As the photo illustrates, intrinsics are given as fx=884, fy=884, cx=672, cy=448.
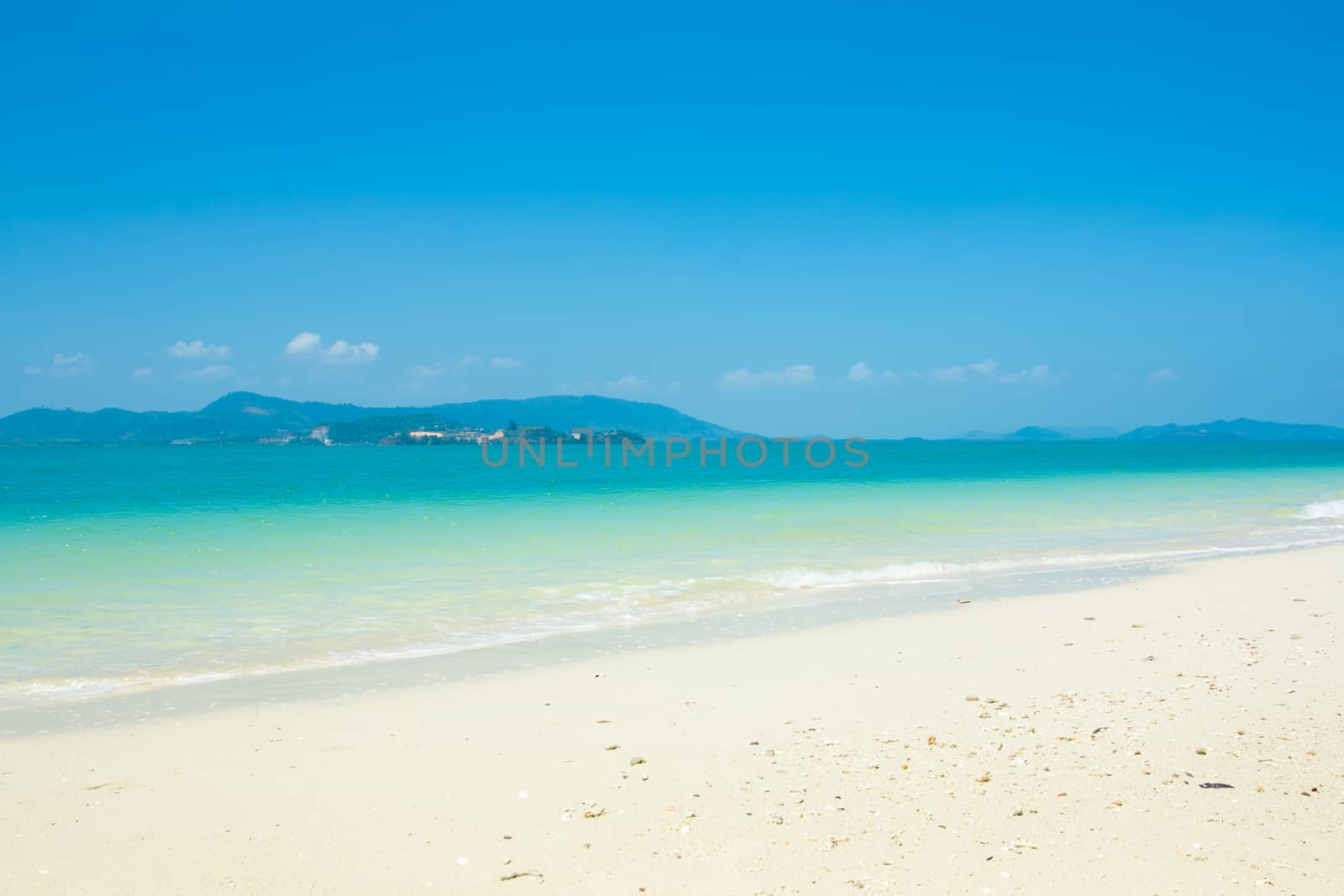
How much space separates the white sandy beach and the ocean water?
3.20 metres

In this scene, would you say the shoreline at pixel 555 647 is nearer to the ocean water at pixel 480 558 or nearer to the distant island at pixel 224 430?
the ocean water at pixel 480 558

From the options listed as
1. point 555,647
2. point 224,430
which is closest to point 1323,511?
point 555,647

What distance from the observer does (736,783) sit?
5.41 m

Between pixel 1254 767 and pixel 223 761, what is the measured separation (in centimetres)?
666

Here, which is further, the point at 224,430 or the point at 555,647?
the point at 224,430

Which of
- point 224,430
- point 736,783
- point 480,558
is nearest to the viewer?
point 736,783

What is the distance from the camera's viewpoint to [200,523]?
1035 inches

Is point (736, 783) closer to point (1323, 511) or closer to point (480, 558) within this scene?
point (480, 558)

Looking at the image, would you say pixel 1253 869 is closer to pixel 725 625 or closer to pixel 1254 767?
pixel 1254 767

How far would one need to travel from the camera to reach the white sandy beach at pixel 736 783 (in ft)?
14.2

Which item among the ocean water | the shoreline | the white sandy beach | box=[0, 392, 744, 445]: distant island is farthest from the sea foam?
box=[0, 392, 744, 445]: distant island

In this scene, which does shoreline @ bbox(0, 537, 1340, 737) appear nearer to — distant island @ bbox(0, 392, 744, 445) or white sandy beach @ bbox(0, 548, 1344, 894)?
white sandy beach @ bbox(0, 548, 1344, 894)

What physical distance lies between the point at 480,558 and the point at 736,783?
45.1 feet

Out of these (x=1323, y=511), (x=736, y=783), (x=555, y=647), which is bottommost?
(x=555, y=647)
